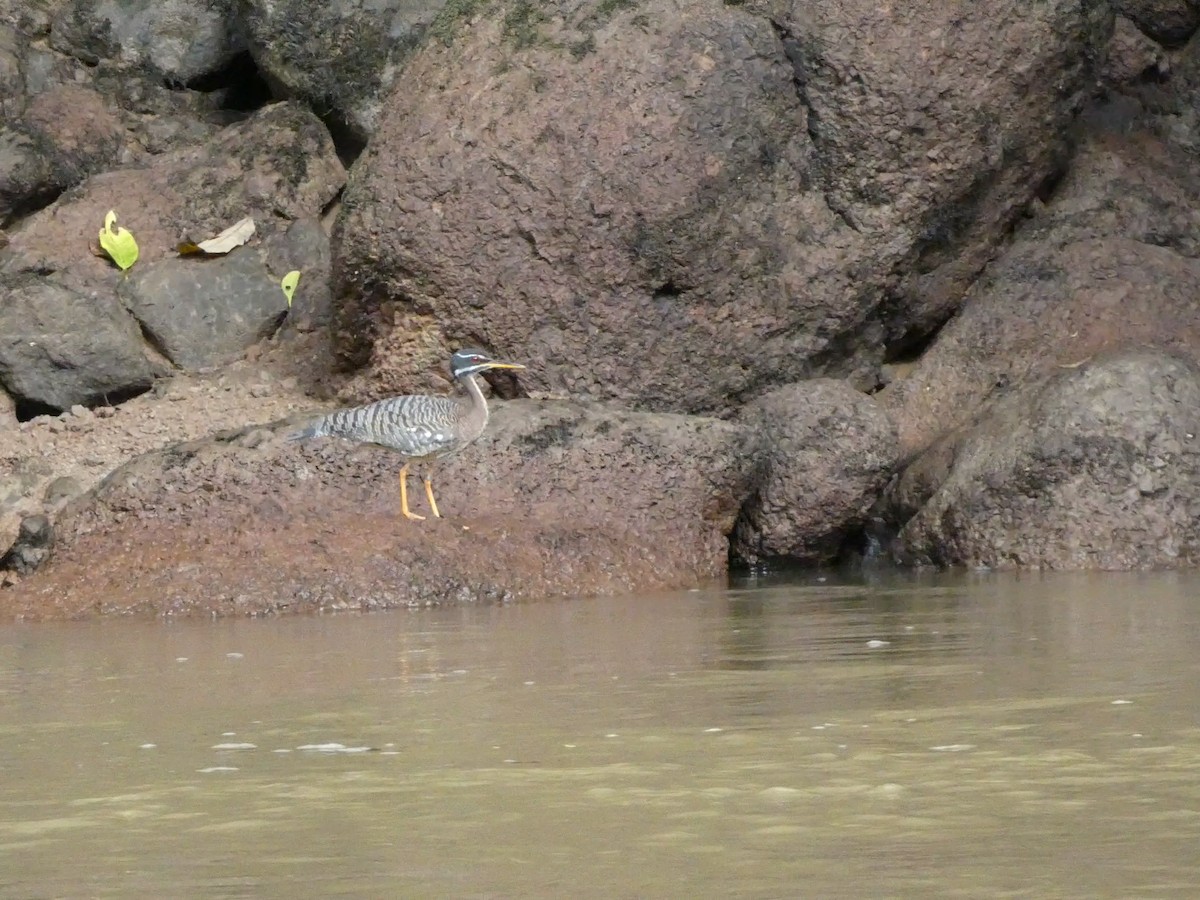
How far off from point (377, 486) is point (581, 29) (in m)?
3.65

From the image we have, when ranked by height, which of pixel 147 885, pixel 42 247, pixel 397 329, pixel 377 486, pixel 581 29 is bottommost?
pixel 147 885

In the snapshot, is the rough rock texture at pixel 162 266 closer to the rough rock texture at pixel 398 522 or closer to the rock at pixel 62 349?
the rock at pixel 62 349

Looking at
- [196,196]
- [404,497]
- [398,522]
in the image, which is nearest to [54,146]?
[196,196]

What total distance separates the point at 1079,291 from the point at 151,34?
838 centimetres

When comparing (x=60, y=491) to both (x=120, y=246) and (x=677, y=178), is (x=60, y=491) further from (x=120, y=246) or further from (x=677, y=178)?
(x=677, y=178)

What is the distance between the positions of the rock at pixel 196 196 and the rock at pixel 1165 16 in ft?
21.5

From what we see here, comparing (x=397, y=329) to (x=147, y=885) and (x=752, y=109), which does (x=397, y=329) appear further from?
(x=147, y=885)

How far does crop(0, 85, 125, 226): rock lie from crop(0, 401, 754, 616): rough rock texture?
5231 mm

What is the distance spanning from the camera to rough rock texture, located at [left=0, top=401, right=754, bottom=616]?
9953 millimetres

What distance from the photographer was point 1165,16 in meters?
14.3

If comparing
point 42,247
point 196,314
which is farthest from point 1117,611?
point 42,247

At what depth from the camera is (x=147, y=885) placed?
3256 mm

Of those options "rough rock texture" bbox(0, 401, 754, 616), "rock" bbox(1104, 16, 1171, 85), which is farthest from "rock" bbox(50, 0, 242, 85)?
"rock" bbox(1104, 16, 1171, 85)

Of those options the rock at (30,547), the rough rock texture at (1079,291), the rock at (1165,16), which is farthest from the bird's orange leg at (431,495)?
the rock at (1165,16)
